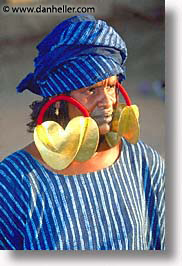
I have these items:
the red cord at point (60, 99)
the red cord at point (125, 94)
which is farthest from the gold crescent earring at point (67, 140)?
the red cord at point (125, 94)

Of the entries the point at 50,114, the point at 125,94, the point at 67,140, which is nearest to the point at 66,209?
the point at 67,140

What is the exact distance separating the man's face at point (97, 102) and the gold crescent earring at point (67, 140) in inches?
0.7

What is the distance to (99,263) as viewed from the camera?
3715mm

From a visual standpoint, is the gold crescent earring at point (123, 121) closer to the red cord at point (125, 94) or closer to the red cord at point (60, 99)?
the red cord at point (125, 94)

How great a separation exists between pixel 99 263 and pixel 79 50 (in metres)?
0.86

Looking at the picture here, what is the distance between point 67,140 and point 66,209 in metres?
0.27

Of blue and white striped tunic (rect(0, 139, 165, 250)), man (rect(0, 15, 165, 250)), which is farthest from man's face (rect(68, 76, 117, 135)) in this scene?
blue and white striped tunic (rect(0, 139, 165, 250))

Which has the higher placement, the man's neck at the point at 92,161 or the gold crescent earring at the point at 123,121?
the gold crescent earring at the point at 123,121

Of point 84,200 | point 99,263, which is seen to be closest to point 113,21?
point 84,200

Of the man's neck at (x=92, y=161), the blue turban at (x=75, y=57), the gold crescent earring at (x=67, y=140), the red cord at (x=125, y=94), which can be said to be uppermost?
the blue turban at (x=75, y=57)

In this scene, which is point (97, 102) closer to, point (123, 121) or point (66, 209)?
point (123, 121)

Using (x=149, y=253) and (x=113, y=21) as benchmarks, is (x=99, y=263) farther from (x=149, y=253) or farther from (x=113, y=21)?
(x=113, y=21)

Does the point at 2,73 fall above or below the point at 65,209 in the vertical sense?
above

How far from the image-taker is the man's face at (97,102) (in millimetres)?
3633
